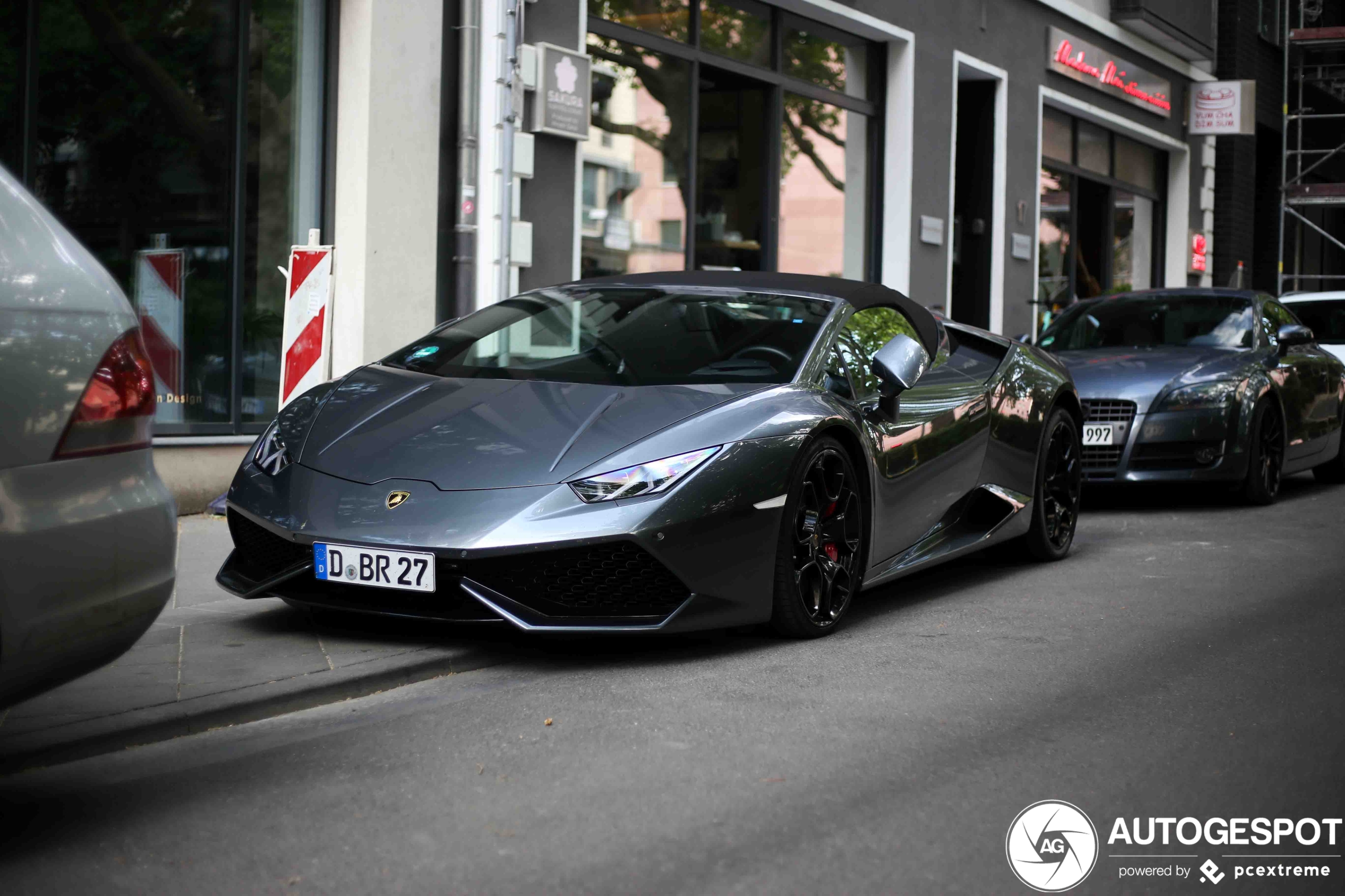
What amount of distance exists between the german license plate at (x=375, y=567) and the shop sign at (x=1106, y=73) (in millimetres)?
15318

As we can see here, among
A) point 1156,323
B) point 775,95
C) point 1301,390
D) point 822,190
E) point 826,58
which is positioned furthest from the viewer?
point 822,190

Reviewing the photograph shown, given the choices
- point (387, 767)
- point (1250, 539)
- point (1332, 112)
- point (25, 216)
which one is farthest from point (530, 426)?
point (1332, 112)

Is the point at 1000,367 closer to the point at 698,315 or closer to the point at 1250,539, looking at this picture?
the point at 698,315

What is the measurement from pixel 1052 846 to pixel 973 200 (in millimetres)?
15135

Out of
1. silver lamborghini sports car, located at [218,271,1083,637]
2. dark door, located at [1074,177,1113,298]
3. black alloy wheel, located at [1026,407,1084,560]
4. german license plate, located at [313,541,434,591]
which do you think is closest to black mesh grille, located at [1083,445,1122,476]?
black alloy wheel, located at [1026,407,1084,560]

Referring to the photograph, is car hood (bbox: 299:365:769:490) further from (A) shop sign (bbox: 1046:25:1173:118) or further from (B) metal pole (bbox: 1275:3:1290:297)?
(B) metal pole (bbox: 1275:3:1290:297)

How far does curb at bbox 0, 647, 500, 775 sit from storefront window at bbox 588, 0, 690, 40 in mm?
8074

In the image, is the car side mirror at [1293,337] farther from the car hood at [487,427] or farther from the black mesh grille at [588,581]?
the black mesh grille at [588,581]

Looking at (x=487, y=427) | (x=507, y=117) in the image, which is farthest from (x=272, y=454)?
(x=507, y=117)

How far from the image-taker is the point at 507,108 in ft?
33.8

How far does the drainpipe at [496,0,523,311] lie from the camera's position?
1027 cm

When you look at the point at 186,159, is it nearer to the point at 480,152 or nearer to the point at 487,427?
the point at 480,152

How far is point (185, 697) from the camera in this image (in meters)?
4.37

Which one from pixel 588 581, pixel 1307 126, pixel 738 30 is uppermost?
pixel 1307 126
